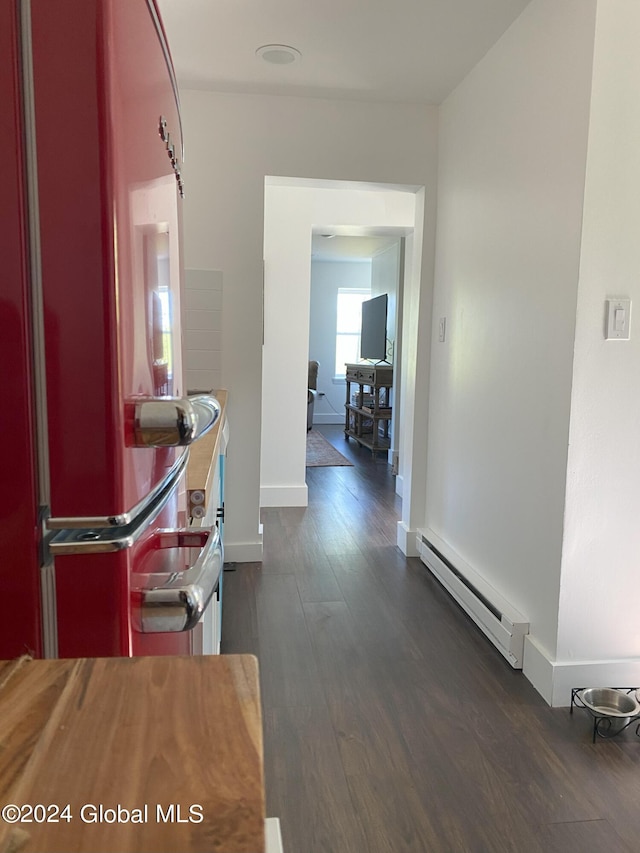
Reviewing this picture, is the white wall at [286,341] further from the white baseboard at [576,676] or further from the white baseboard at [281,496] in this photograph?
the white baseboard at [576,676]

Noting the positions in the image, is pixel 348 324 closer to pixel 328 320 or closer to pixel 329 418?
A: pixel 328 320

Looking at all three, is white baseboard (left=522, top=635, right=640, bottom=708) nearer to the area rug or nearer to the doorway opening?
the doorway opening

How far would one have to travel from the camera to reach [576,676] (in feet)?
6.70

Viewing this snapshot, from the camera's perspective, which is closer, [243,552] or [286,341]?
[243,552]

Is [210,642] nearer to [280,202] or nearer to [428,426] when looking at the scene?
[428,426]

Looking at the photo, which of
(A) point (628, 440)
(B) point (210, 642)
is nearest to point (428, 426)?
(A) point (628, 440)

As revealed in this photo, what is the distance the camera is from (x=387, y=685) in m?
2.15

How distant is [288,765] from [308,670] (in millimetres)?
510

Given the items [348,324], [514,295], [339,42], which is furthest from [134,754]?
[348,324]

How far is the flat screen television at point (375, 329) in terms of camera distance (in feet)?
21.6

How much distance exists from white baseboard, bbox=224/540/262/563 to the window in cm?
656

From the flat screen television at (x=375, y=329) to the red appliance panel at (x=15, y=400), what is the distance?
6053 mm

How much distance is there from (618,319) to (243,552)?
2.11 metres

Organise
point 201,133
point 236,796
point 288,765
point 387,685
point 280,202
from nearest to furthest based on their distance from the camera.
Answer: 1. point 236,796
2. point 288,765
3. point 387,685
4. point 201,133
5. point 280,202
